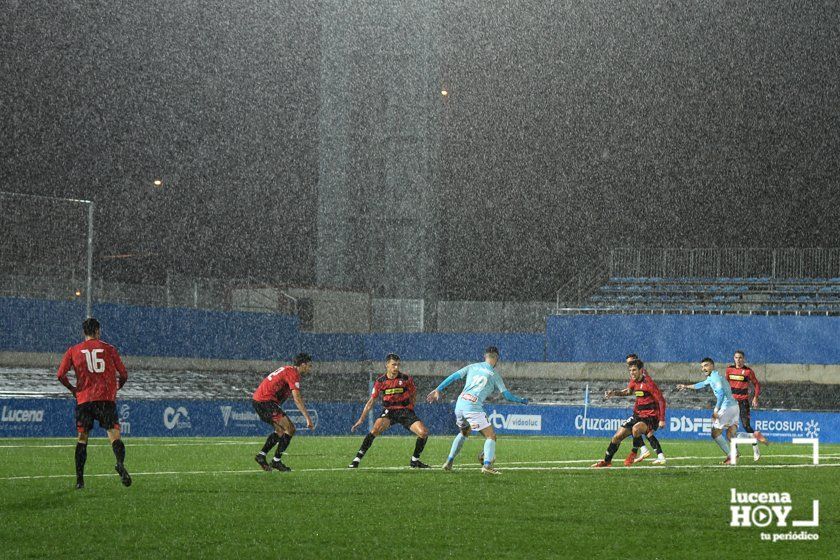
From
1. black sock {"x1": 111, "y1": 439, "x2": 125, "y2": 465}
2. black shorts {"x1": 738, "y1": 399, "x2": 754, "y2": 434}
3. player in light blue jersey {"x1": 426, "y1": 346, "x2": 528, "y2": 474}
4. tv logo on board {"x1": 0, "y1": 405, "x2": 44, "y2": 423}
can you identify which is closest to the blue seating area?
black shorts {"x1": 738, "y1": 399, "x2": 754, "y2": 434}

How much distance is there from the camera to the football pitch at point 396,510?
9.93 metres

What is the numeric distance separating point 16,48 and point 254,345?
15464mm

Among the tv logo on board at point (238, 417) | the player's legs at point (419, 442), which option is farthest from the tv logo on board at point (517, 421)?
the player's legs at point (419, 442)

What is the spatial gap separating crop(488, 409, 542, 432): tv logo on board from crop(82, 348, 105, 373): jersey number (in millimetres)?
29385

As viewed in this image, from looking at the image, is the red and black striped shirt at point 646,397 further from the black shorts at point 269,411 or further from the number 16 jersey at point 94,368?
the number 16 jersey at point 94,368

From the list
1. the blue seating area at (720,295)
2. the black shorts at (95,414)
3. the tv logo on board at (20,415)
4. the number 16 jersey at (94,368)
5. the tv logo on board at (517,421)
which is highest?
the blue seating area at (720,295)

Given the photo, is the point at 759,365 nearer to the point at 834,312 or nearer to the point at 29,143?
the point at 834,312

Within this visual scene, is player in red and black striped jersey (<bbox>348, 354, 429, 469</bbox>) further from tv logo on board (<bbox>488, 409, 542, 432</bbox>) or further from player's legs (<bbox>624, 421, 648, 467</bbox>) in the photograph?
tv logo on board (<bbox>488, 409, 542, 432</bbox>)

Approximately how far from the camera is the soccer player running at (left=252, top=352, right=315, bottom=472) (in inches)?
752

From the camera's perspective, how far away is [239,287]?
52.8 metres

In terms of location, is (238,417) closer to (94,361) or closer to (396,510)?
(94,361)

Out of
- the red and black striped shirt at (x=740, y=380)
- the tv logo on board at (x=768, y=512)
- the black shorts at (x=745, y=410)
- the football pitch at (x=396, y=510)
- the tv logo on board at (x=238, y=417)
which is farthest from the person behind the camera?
the tv logo on board at (x=238, y=417)

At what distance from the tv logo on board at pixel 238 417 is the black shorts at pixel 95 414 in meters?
23.2

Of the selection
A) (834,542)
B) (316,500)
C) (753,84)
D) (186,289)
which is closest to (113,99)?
(186,289)
